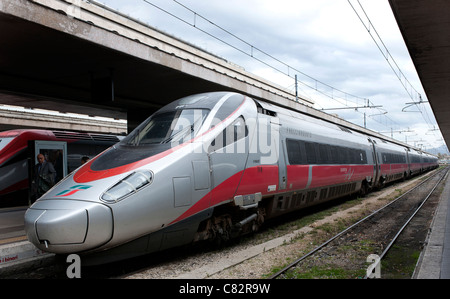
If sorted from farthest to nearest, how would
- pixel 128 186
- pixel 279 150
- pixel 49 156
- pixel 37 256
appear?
pixel 49 156
pixel 279 150
pixel 37 256
pixel 128 186

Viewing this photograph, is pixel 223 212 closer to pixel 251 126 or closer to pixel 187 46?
pixel 251 126

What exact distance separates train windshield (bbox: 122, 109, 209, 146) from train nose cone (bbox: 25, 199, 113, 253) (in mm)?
1792

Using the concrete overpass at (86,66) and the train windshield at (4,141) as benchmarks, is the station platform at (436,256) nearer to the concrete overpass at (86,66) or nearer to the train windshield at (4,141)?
the concrete overpass at (86,66)

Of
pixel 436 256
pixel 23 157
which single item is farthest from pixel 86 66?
pixel 436 256

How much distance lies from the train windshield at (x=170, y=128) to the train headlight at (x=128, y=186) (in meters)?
0.95

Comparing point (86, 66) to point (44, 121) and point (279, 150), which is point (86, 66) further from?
point (44, 121)

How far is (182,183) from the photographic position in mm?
5902

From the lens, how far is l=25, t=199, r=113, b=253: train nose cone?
15.8 feet

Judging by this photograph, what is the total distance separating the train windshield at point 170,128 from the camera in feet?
21.2

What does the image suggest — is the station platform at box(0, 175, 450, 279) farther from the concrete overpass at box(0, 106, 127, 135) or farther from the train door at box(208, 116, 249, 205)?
the concrete overpass at box(0, 106, 127, 135)

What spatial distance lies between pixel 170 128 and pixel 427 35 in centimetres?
571

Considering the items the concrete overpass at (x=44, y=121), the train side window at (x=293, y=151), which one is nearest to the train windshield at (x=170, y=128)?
the train side window at (x=293, y=151)

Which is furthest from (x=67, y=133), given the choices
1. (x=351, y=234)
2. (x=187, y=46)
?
(x=187, y=46)

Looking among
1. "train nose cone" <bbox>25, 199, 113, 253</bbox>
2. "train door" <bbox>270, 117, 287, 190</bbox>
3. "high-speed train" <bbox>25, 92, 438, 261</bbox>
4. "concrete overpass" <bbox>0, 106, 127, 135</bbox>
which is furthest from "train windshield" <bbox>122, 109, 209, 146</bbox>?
"concrete overpass" <bbox>0, 106, 127, 135</bbox>
